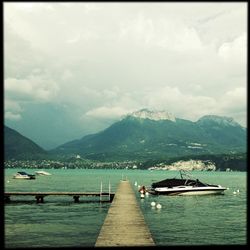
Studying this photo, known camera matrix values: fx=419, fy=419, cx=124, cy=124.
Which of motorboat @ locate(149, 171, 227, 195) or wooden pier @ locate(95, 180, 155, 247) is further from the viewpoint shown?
motorboat @ locate(149, 171, 227, 195)

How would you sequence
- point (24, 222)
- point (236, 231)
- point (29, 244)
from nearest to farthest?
point (29, 244) < point (236, 231) < point (24, 222)

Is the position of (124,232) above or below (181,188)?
above

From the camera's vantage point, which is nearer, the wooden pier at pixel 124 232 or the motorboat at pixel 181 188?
the wooden pier at pixel 124 232

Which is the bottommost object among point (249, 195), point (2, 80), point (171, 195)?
point (171, 195)

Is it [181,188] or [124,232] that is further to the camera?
[181,188]

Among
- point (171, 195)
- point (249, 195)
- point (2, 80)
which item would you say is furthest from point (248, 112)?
point (171, 195)

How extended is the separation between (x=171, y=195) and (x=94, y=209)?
21.8 meters

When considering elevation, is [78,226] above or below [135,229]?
below

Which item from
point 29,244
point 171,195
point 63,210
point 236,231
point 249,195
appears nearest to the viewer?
point 249,195

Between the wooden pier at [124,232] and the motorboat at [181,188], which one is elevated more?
the wooden pier at [124,232]

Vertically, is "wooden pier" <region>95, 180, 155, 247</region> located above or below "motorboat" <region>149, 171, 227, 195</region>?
above

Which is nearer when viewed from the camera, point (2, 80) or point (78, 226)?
point (2, 80)

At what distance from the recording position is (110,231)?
23391 mm

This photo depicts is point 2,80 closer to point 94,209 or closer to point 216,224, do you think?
point 216,224
